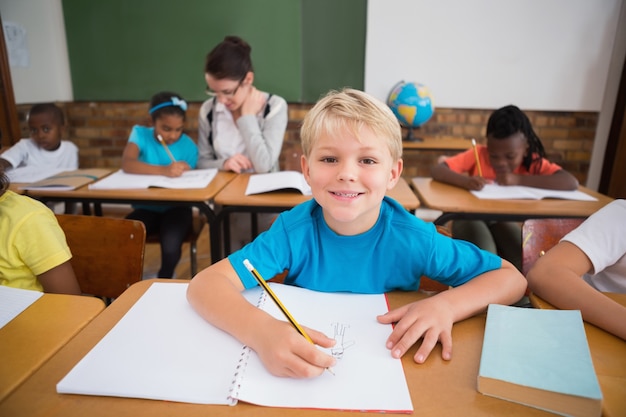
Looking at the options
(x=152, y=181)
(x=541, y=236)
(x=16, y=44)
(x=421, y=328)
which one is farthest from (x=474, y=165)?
(x=16, y=44)

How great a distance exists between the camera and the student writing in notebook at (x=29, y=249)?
101cm

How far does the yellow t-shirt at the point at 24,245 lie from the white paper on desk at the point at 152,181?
85cm

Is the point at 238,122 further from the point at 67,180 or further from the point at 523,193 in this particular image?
the point at 523,193

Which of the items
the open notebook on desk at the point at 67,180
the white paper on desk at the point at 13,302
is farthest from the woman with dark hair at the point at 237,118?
the white paper on desk at the point at 13,302

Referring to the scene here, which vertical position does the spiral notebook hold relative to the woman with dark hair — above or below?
below

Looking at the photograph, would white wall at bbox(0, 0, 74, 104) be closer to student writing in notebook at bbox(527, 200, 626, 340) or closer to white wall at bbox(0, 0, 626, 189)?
white wall at bbox(0, 0, 626, 189)

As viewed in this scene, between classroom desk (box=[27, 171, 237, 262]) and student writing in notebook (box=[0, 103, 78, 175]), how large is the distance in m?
0.69

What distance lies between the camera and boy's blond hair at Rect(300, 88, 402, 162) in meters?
0.87

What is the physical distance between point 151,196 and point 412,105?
7.41ft

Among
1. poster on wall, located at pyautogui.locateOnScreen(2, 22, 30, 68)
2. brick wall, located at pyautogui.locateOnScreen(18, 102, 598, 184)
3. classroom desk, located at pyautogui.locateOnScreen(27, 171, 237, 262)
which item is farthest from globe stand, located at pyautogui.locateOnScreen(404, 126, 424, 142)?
poster on wall, located at pyautogui.locateOnScreen(2, 22, 30, 68)

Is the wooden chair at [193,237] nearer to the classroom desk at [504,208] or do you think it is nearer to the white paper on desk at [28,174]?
the white paper on desk at [28,174]

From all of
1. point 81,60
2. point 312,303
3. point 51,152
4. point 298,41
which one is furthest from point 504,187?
point 81,60

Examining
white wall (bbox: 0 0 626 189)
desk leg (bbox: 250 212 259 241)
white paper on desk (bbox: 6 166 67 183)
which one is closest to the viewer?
white paper on desk (bbox: 6 166 67 183)

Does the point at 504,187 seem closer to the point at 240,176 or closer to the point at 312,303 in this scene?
the point at 240,176
